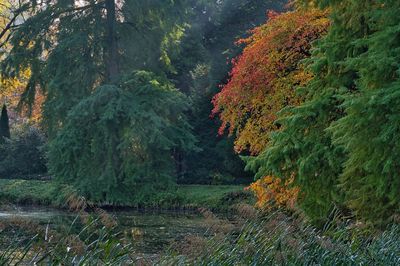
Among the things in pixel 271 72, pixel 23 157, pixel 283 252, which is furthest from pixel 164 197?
pixel 283 252

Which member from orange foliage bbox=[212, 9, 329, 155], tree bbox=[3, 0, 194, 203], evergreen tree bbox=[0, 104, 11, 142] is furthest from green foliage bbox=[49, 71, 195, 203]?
evergreen tree bbox=[0, 104, 11, 142]

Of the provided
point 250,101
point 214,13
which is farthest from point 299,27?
point 214,13

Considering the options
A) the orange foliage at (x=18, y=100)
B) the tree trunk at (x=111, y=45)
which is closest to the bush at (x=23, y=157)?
the orange foliage at (x=18, y=100)

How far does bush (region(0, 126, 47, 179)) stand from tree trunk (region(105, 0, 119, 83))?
7377 mm

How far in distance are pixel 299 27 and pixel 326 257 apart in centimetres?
940

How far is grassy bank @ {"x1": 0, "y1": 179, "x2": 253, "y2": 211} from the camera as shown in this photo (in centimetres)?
2642

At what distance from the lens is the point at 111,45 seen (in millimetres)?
→ 29031

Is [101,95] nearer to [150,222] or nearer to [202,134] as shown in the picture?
[150,222]

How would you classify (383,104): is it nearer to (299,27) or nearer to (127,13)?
(299,27)

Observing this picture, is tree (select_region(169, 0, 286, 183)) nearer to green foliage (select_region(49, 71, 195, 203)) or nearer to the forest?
the forest

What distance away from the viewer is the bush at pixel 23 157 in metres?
34.9

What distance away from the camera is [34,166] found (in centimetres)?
3547

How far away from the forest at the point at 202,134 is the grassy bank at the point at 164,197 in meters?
0.07

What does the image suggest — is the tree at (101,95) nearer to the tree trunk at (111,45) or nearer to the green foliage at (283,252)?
the tree trunk at (111,45)
